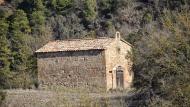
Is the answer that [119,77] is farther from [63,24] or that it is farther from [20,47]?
[63,24]

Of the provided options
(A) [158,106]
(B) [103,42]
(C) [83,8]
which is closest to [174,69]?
(A) [158,106]

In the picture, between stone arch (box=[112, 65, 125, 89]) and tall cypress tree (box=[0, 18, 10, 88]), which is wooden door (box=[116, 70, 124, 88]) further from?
tall cypress tree (box=[0, 18, 10, 88])

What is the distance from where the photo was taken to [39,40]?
5281 centimetres

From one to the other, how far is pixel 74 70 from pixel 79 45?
1685mm

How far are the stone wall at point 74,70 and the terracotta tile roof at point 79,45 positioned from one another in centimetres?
28

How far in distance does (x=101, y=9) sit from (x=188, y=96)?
4257cm

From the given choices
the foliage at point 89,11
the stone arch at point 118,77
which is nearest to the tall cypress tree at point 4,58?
the stone arch at point 118,77

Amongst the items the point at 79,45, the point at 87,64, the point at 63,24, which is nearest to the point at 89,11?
the point at 63,24

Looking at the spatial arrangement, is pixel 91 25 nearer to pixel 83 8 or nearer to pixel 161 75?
pixel 83 8

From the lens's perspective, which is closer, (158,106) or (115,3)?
(158,106)

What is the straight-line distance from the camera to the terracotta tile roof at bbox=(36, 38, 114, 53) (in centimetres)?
4019

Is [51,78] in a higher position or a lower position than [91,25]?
lower

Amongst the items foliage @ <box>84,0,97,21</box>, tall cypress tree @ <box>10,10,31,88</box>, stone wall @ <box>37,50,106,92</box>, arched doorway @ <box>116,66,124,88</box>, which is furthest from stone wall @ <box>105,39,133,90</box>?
foliage @ <box>84,0,97,21</box>

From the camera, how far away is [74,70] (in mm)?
41000
